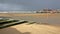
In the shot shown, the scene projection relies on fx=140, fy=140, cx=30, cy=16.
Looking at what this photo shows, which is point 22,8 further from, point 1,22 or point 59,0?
point 1,22

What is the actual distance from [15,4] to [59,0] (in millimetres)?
828

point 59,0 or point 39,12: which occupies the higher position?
point 59,0

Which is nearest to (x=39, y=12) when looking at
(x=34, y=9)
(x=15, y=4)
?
(x=34, y=9)

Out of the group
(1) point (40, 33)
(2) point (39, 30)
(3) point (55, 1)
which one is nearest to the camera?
(1) point (40, 33)

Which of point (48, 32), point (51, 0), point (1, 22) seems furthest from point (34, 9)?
point (48, 32)

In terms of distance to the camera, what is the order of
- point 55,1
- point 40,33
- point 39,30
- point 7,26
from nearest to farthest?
point 40,33, point 39,30, point 7,26, point 55,1

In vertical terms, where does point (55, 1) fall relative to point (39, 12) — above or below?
above

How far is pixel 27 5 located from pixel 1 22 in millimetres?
953

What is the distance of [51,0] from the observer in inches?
103

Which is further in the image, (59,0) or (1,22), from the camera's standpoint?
(59,0)

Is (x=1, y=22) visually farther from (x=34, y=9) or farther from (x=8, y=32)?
(x=34, y=9)

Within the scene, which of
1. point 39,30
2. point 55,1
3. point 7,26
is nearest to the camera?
point 39,30

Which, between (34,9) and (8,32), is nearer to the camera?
(8,32)

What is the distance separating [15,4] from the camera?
264 centimetres
